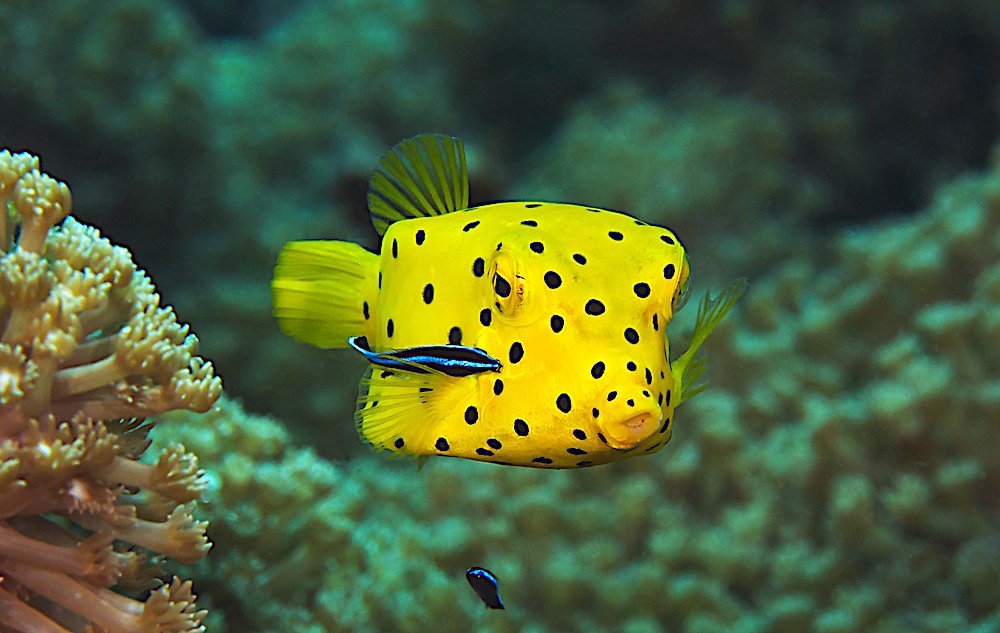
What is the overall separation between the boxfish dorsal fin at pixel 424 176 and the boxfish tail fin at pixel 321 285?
17cm

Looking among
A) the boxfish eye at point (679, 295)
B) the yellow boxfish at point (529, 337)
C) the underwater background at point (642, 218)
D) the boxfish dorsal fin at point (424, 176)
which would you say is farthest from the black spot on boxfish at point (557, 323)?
the underwater background at point (642, 218)

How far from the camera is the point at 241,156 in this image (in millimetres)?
5695

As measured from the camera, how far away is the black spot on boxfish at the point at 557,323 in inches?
64.0

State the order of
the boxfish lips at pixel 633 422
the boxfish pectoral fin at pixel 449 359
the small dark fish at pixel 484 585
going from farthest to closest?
the small dark fish at pixel 484 585 → the boxfish pectoral fin at pixel 449 359 → the boxfish lips at pixel 633 422

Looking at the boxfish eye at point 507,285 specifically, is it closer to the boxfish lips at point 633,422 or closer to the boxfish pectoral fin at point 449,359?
the boxfish pectoral fin at point 449,359

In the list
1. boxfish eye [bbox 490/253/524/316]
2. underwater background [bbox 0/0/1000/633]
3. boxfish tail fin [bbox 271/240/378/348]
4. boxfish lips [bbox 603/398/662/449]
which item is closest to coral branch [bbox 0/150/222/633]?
boxfish tail fin [bbox 271/240/378/348]

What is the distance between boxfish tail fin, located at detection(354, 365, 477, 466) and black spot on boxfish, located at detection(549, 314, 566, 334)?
20 cm

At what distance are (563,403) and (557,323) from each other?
0.15 metres

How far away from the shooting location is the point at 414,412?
5.89 feet

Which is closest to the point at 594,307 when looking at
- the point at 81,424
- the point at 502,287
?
the point at 502,287

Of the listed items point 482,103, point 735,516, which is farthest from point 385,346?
point 482,103

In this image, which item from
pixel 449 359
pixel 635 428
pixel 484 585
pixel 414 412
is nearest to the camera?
pixel 635 428

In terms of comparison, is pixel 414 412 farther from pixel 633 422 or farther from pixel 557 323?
pixel 633 422

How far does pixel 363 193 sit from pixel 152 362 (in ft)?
12.5
